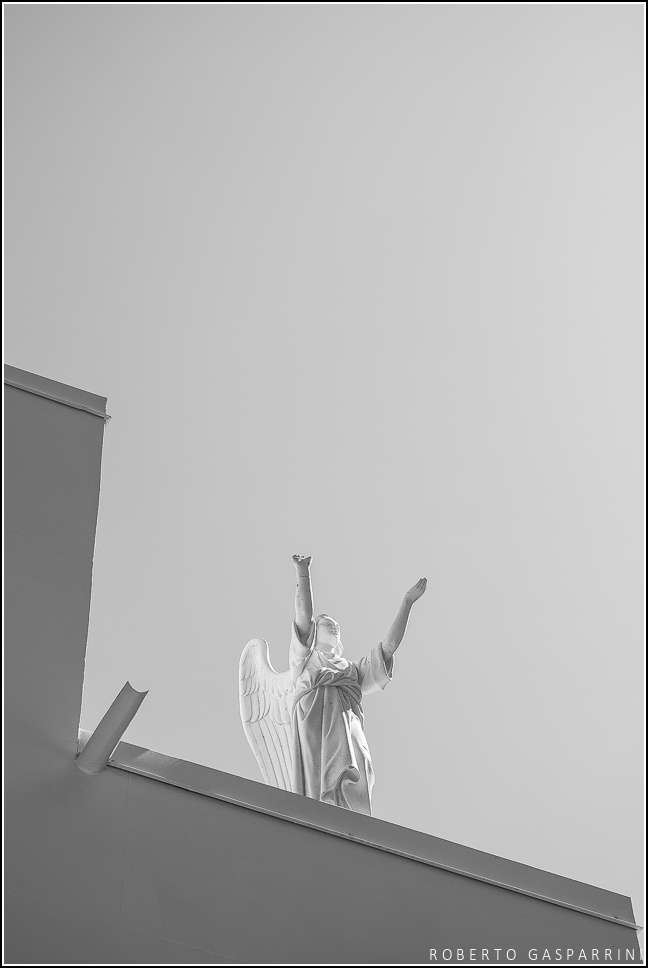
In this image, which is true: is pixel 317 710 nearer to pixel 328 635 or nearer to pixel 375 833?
pixel 328 635

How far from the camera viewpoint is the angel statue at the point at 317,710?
708 centimetres

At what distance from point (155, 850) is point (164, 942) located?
33 cm

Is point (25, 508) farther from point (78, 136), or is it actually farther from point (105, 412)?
point (78, 136)

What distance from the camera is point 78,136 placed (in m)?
41.9

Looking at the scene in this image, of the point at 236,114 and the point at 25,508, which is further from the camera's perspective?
the point at 236,114

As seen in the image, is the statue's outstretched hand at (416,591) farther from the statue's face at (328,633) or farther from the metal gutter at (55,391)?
the metal gutter at (55,391)

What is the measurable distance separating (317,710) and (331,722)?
12 centimetres

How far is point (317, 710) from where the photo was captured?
7305 millimetres

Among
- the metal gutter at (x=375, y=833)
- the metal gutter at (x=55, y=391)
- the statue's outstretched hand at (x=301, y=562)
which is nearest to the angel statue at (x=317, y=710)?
the statue's outstretched hand at (x=301, y=562)

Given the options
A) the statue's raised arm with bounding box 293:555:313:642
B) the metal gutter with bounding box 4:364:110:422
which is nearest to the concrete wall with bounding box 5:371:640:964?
the metal gutter with bounding box 4:364:110:422

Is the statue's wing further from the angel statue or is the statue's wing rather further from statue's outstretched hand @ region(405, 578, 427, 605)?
statue's outstretched hand @ region(405, 578, 427, 605)

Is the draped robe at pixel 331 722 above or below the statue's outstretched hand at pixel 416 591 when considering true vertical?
below

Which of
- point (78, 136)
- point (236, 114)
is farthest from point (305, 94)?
point (78, 136)

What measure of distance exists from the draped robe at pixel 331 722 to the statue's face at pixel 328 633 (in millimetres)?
51
